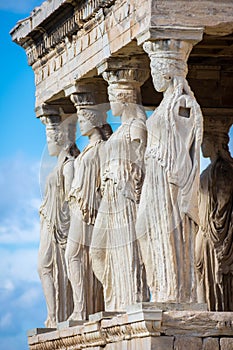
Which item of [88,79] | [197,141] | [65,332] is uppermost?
[88,79]

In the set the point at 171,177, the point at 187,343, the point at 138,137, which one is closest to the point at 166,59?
the point at 171,177

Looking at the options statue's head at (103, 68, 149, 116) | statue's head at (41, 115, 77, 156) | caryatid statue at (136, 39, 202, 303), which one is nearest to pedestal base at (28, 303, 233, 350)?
caryatid statue at (136, 39, 202, 303)

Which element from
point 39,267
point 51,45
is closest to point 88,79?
point 51,45

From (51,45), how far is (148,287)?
4.55m

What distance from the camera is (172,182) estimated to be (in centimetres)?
2095

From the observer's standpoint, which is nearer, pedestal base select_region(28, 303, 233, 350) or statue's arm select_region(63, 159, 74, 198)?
pedestal base select_region(28, 303, 233, 350)

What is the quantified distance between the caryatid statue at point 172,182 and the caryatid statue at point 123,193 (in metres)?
1.47

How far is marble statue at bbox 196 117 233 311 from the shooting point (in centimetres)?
2544

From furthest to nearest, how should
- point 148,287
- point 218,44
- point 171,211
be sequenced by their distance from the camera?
1. point 218,44
2. point 148,287
3. point 171,211

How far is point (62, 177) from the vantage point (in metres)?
25.8

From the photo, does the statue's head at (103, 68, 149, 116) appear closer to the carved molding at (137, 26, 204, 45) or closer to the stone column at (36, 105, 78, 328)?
the carved molding at (137, 26, 204, 45)

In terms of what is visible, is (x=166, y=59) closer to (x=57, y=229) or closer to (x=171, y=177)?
(x=171, y=177)

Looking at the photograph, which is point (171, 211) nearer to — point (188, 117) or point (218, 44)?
point (188, 117)

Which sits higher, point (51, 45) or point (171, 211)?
point (51, 45)
